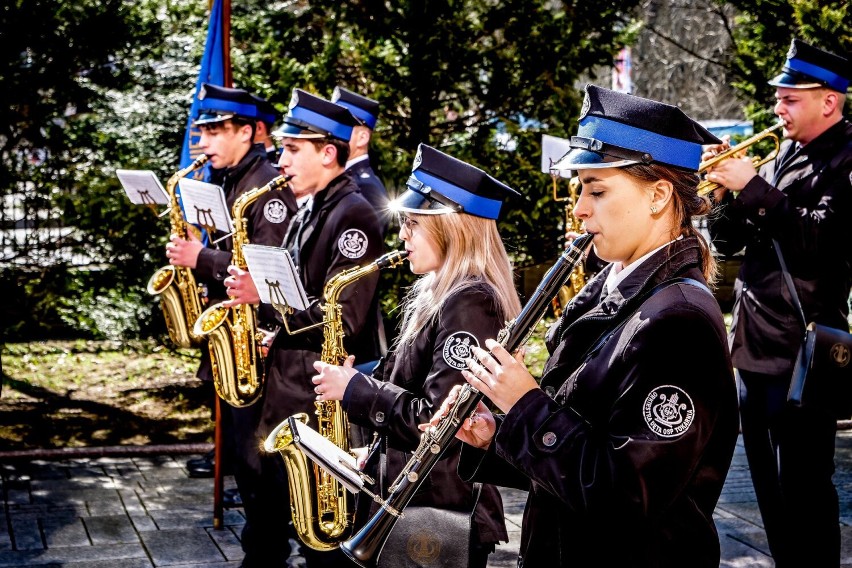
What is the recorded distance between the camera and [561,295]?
7.05m

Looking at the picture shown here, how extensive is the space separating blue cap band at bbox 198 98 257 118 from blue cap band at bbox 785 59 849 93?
2807 millimetres

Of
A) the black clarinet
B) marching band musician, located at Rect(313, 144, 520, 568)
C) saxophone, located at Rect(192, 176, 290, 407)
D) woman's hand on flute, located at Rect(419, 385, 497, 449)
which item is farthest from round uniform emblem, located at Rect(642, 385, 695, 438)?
saxophone, located at Rect(192, 176, 290, 407)

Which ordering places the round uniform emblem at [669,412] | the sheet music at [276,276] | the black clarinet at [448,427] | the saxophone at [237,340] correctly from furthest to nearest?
the saxophone at [237,340] → the sheet music at [276,276] → the black clarinet at [448,427] → the round uniform emblem at [669,412]

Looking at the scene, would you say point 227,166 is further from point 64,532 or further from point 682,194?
point 682,194

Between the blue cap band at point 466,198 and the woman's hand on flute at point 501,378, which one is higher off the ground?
the blue cap band at point 466,198

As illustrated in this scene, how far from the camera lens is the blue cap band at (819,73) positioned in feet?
15.3

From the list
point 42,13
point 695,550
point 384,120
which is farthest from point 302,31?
point 695,550

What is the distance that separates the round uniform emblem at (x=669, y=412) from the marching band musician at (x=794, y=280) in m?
2.36

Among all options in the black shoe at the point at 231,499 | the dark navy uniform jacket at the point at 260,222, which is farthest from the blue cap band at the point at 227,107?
the black shoe at the point at 231,499

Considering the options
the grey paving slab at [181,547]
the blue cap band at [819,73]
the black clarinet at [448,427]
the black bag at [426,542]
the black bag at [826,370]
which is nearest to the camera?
the black clarinet at [448,427]

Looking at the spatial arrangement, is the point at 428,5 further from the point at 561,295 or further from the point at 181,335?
the point at 181,335

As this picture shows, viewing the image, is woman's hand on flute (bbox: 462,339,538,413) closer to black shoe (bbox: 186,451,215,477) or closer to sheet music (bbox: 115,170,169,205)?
sheet music (bbox: 115,170,169,205)

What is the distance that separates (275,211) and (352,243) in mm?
865

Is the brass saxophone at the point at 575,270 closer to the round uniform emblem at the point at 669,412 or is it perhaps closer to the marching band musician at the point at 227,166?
the marching band musician at the point at 227,166
